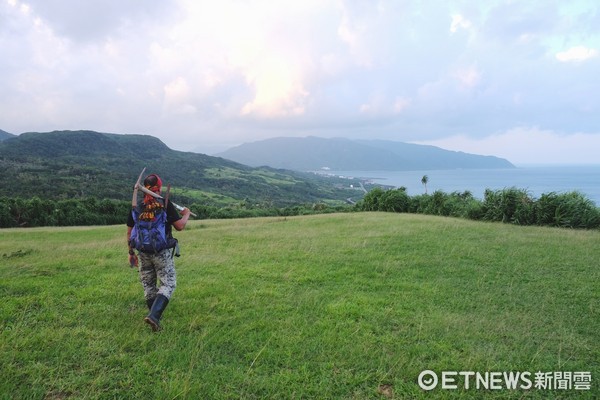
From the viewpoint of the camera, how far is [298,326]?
608 centimetres

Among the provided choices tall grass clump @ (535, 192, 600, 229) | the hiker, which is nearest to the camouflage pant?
the hiker

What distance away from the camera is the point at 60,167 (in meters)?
150

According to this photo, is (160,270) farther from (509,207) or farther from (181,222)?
(509,207)

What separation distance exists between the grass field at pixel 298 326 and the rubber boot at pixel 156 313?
158 mm

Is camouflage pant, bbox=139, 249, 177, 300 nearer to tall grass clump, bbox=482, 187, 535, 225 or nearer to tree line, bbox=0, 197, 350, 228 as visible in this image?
tall grass clump, bbox=482, 187, 535, 225

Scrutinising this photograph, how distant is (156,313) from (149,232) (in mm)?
1331

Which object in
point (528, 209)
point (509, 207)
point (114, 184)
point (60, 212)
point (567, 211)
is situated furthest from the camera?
point (114, 184)

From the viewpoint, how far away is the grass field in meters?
4.53

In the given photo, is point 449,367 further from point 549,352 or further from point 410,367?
point 549,352

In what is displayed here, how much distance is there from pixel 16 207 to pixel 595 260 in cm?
6578

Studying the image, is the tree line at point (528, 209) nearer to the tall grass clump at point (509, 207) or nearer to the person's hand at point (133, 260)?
the tall grass clump at point (509, 207)

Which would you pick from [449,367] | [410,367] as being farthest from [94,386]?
[449,367]

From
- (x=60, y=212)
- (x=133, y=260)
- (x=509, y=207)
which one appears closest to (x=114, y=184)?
(x=60, y=212)

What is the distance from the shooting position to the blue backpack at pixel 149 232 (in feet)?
18.5
